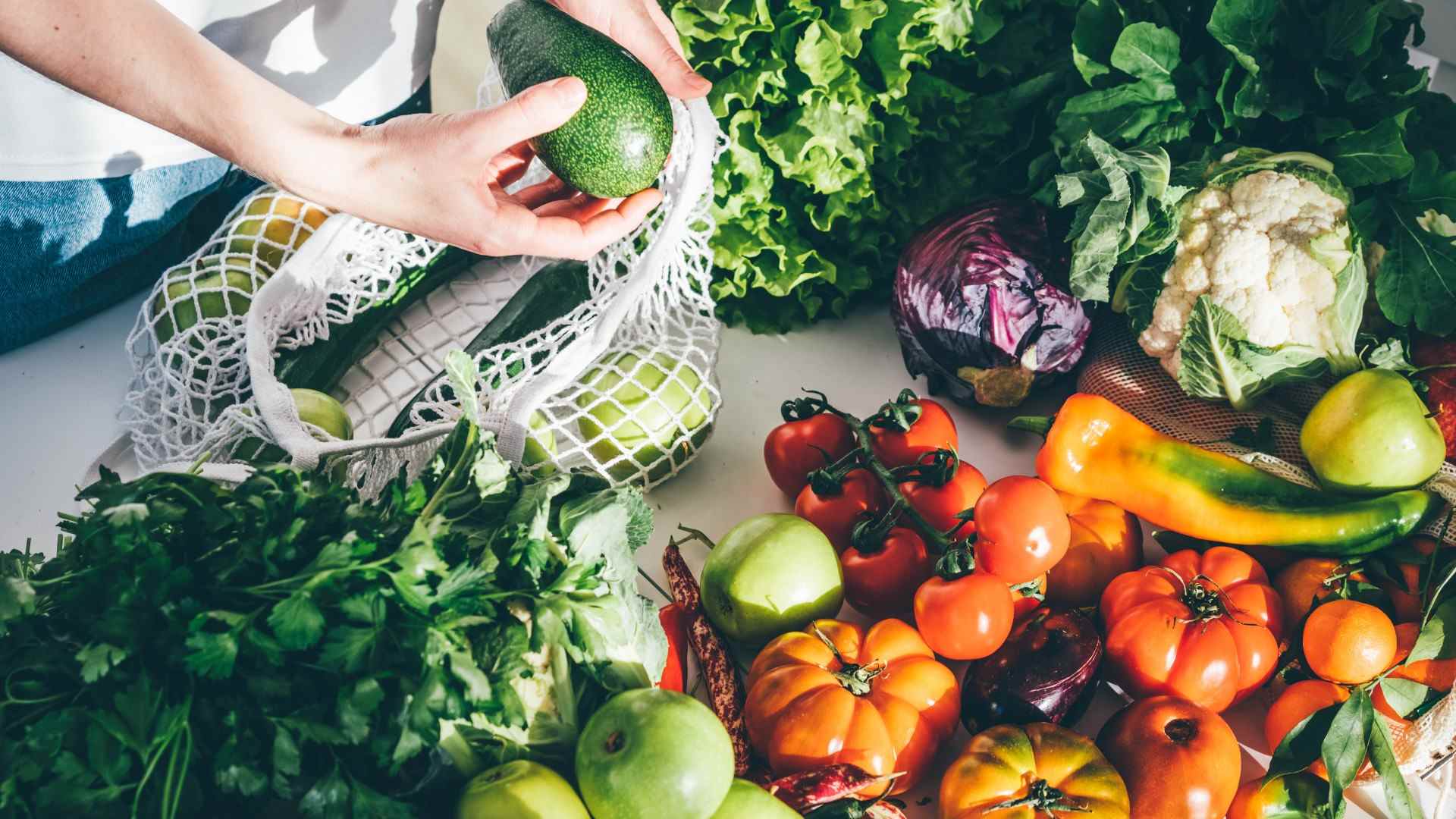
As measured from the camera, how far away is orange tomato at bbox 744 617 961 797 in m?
0.82

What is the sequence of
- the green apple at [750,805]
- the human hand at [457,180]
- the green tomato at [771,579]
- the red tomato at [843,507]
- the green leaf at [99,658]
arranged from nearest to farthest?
the green leaf at [99,658] < the green apple at [750,805] < the human hand at [457,180] < the green tomato at [771,579] < the red tomato at [843,507]

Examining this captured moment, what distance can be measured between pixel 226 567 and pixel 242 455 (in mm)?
359

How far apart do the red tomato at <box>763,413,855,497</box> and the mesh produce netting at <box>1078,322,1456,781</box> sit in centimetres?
34

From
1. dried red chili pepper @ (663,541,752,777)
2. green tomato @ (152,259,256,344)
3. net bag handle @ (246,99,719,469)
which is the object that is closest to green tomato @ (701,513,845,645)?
dried red chili pepper @ (663,541,752,777)

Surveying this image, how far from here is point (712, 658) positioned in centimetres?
95

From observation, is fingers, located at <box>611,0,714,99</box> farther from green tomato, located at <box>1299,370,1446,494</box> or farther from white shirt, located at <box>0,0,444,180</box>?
green tomato, located at <box>1299,370,1446,494</box>

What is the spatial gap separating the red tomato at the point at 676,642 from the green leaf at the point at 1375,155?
0.87 metres

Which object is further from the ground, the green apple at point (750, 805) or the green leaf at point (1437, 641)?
the green apple at point (750, 805)

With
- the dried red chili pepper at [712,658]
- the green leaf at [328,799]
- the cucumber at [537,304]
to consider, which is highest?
the green leaf at [328,799]

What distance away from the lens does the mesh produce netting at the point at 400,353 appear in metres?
0.96

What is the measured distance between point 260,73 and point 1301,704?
1310mm

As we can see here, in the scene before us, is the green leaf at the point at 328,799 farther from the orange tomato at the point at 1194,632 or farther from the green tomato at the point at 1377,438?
the green tomato at the point at 1377,438

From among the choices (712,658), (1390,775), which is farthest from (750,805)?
(1390,775)

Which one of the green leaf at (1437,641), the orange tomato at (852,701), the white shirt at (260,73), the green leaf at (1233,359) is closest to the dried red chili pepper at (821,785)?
the orange tomato at (852,701)
